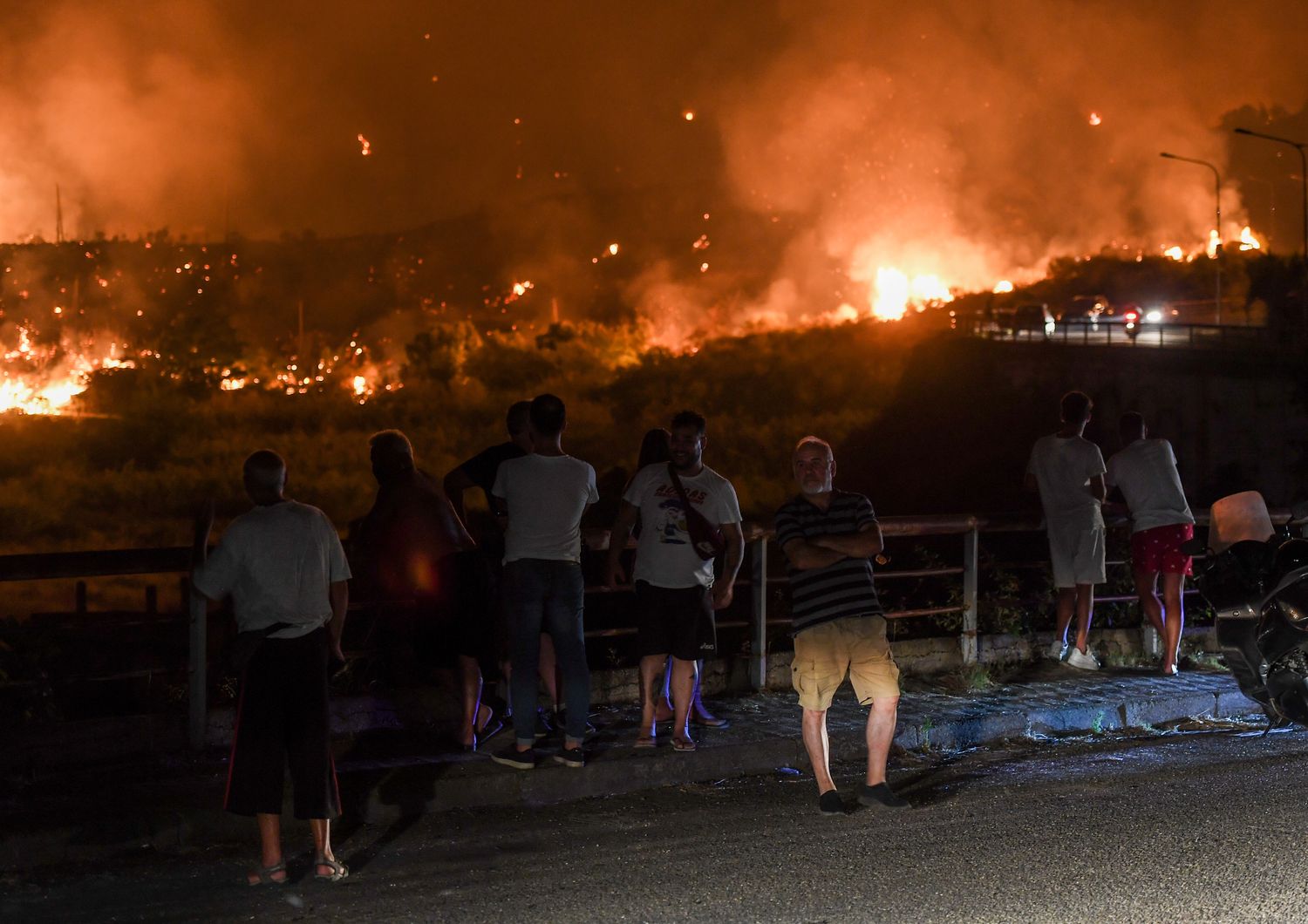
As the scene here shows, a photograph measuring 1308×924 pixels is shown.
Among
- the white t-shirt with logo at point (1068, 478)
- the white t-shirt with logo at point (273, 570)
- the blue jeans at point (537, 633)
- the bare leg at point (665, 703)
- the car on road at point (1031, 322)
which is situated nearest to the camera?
the white t-shirt with logo at point (273, 570)

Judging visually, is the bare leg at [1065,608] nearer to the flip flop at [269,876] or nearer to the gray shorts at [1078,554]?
the gray shorts at [1078,554]

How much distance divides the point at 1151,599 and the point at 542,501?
5240mm

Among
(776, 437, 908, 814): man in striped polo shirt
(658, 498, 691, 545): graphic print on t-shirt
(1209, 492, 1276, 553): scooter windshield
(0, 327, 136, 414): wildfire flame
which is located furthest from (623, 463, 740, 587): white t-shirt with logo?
(0, 327, 136, 414): wildfire flame

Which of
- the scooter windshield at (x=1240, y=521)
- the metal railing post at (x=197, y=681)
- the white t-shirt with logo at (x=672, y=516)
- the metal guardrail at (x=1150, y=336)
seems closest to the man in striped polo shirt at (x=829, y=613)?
the white t-shirt with logo at (x=672, y=516)

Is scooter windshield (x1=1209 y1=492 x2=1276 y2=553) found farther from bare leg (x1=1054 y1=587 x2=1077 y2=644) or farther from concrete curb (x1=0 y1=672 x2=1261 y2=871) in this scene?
bare leg (x1=1054 y1=587 x2=1077 y2=644)

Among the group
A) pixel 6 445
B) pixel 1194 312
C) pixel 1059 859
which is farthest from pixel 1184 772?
pixel 1194 312

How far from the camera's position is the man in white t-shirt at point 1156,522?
389 inches

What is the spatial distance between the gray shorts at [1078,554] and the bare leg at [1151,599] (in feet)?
1.19

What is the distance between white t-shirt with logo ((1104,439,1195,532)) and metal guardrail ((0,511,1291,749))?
705 millimetres

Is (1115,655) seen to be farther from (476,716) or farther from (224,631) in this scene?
(224,631)

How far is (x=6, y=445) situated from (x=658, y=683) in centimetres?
4573

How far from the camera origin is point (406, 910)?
5.11m

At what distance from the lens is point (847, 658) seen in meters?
6.40

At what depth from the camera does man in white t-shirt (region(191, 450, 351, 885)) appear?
543 centimetres
